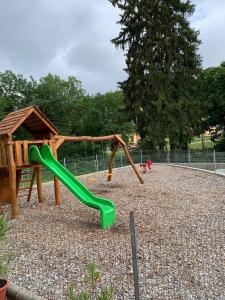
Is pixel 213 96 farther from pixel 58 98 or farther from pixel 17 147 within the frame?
pixel 17 147

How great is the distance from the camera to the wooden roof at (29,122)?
1020cm

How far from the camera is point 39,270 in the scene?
5637 mm

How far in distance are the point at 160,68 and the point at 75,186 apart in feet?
62.3

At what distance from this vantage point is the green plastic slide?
26.2 feet

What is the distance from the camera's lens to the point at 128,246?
6.50 meters

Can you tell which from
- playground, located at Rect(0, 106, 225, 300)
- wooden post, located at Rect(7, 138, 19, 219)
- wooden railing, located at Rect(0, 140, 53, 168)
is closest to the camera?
playground, located at Rect(0, 106, 225, 300)

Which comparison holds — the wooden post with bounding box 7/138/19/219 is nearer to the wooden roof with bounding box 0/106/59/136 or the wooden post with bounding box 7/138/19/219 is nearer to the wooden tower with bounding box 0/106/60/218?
the wooden tower with bounding box 0/106/60/218

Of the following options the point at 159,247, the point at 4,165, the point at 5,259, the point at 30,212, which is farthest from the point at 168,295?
the point at 4,165

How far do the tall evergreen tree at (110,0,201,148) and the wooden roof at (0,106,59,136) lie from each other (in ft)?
46.7

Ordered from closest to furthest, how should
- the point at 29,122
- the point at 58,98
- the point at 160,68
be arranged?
the point at 29,122 < the point at 160,68 < the point at 58,98

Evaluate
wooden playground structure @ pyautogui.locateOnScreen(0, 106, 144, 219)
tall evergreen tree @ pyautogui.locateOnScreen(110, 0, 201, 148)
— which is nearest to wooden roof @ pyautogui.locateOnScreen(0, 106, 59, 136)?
wooden playground structure @ pyautogui.locateOnScreen(0, 106, 144, 219)

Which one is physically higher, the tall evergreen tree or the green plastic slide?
the tall evergreen tree

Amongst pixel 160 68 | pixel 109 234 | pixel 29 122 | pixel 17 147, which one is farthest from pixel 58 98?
pixel 109 234

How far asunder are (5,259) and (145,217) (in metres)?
3.53
